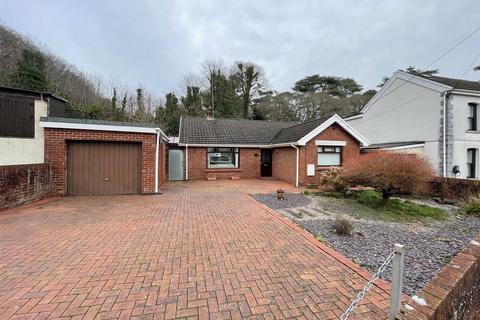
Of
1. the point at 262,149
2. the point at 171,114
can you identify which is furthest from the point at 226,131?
the point at 171,114

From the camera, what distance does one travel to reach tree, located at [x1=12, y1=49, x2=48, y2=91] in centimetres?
1617

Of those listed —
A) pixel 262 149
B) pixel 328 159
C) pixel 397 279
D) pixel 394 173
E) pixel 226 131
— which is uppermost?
pixel 226 131

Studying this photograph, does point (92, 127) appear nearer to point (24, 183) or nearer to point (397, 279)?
point (24, 183)

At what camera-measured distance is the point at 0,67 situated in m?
16.1

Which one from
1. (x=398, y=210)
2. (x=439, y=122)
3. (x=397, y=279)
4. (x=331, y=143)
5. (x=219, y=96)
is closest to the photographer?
(x=397, y=279)

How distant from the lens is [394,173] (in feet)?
24.1

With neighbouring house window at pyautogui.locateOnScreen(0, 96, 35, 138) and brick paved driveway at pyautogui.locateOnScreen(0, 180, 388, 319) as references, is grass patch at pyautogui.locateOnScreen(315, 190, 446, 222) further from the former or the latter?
neighbouring house window at pyautogui.locateOnScreen(0, 96, 35, 138)

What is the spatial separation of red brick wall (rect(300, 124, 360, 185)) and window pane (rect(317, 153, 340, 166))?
13.1 inches

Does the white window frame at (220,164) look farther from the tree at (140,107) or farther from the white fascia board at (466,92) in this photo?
the white fascia board at (466,92)

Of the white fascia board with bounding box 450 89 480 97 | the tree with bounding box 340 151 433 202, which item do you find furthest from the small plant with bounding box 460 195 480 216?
the white fascia board with bounding box 450 89 480 97

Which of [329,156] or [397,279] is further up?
[329,156]

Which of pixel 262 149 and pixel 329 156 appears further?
pixel 262 149

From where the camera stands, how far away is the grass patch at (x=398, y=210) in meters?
6.85

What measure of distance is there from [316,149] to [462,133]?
9508mm
